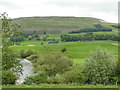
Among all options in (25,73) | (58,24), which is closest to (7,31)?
(25,73)

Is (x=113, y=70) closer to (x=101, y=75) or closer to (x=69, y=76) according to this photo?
(x=101, y=75)

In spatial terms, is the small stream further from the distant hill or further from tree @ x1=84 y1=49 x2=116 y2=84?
the distant hill

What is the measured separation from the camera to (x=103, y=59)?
19578mm

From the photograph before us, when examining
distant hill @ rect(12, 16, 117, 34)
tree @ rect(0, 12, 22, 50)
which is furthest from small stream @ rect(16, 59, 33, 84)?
distant hill @ rect(12, 16, 117, 34)

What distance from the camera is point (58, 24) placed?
129875mm

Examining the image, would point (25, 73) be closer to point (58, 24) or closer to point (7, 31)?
point (7, 31)

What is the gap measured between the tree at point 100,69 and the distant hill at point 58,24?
94.5m

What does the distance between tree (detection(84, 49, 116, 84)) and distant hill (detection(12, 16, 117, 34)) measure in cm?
9453

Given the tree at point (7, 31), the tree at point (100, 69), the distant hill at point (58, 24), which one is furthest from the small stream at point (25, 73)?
the distant hill at point (58, 24)

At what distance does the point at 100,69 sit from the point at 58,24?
11408cm

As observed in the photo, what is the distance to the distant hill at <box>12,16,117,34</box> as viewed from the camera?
116 metres

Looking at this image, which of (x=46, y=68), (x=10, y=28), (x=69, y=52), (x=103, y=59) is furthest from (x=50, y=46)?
(x=10, y=28)

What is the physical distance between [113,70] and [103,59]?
2.05 metres

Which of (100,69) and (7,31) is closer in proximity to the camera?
(7,31)
